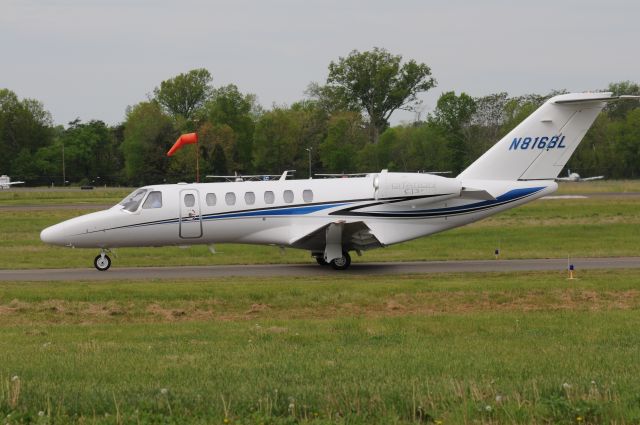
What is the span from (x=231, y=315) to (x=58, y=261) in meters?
11.6

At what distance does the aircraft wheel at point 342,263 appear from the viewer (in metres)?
25.2

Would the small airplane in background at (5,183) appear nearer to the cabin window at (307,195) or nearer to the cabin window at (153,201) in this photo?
the cabin window at (153,201)

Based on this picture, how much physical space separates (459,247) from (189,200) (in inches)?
407

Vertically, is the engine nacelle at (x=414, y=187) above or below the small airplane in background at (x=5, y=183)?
below

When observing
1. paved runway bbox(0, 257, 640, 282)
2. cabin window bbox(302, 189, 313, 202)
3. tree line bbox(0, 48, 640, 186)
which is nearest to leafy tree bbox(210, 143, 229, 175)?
tree line bbox(0, 48, 640, 186)

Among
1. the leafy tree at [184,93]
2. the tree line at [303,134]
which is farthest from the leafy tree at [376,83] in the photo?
the leafy tree at [184,93]

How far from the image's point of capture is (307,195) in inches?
987

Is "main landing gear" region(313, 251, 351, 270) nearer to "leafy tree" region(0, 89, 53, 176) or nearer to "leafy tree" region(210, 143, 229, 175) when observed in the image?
"leafy tree" region(210, 143, 229, 175)

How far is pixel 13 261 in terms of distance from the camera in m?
28.0

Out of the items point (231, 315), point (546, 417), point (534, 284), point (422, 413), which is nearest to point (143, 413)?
point (422, 413)

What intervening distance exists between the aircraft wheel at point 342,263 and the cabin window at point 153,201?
16.8 ft

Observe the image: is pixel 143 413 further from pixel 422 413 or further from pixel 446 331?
pixel 446 331

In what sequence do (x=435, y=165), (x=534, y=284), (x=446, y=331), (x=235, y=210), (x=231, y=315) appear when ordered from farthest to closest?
(x=435, y=165) → (x=235, y=210) → (x=534, y=284) → (x=231, y=315) → (x=446, y=331)

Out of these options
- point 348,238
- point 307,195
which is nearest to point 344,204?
point 348,238
